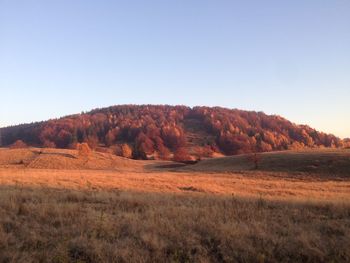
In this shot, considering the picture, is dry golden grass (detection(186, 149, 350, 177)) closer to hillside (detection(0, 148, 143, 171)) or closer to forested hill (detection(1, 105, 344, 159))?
hillside (detection(0, 148, 143, 171))

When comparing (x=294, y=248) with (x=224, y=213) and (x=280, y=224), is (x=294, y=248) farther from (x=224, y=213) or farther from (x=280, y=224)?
(x=224, y=213)

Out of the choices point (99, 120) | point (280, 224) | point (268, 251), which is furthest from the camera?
point (99, 120)

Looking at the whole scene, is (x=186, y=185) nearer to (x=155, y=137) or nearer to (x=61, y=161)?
(x=61, y=161)

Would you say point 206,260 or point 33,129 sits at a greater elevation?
point 33,129

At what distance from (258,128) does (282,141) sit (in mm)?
21494

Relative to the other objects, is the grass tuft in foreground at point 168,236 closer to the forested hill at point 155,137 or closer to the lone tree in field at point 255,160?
the lone tree in field at point 255,160

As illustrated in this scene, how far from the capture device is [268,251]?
7.27 meters

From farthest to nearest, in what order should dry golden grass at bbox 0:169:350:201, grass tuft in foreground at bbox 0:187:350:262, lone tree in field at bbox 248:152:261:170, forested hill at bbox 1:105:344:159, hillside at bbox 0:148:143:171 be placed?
forested hill at bbox 1:105:344:159
hillside at bbox 0:148:143:171
lone tree in field at bbox 248:152:261:170
dry golden grass at bbox 0:169:350:201
grass tuft in foreground at bbox 0:187:350:262

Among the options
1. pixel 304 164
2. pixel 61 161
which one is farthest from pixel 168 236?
pixel 61 161

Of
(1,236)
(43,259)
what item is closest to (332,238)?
(43,259)

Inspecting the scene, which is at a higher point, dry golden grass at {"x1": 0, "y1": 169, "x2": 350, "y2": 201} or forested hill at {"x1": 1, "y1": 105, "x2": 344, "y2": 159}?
forested hill at {"x1": 1, "y1": 105, "x2": 344, "y2": 159}

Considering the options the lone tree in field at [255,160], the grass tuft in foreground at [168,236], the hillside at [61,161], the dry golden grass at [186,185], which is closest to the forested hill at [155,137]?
the hillside at [61,161]

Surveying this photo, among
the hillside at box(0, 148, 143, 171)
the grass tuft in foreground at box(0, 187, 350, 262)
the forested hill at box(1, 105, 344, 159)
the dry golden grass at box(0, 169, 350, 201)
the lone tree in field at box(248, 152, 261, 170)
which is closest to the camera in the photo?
the grass tuft in foreground at box(0, 187, 350, 262)

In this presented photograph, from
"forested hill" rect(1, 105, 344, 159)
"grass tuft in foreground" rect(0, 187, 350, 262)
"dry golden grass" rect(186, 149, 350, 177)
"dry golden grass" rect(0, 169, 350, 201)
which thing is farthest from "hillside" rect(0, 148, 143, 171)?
"forested hill" rect(1, 105, 344, 159)
